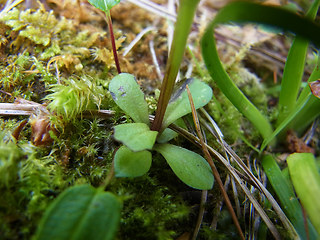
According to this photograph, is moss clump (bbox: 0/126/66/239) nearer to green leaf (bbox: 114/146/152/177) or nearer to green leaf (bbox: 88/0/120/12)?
green leaf (bbox: 114/146/152/177)

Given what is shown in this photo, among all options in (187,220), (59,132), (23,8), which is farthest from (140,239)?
(23,8)

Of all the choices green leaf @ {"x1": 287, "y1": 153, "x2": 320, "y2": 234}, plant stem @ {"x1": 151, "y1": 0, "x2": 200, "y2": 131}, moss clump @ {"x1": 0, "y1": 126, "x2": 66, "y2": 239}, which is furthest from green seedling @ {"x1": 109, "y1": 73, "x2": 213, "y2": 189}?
green leaf @ {"x1": 287, "y1": 153, "x2": 320, "y2": 234}

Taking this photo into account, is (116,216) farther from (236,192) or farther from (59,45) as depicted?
(59,45)

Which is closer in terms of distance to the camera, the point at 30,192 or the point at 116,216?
the point at 116,216

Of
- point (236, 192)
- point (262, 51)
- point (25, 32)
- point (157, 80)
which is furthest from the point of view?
point (262, 51)

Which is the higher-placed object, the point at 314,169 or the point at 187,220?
the point at 314,169

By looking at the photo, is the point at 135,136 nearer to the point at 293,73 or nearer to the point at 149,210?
the point at 149,210

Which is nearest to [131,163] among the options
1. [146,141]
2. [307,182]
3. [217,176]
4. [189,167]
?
[146,141]

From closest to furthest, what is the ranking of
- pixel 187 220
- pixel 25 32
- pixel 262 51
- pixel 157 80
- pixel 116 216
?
pixel 116 216, pixel 187 220, pixel 25 32, pixel 157 80, pixel 262 51
